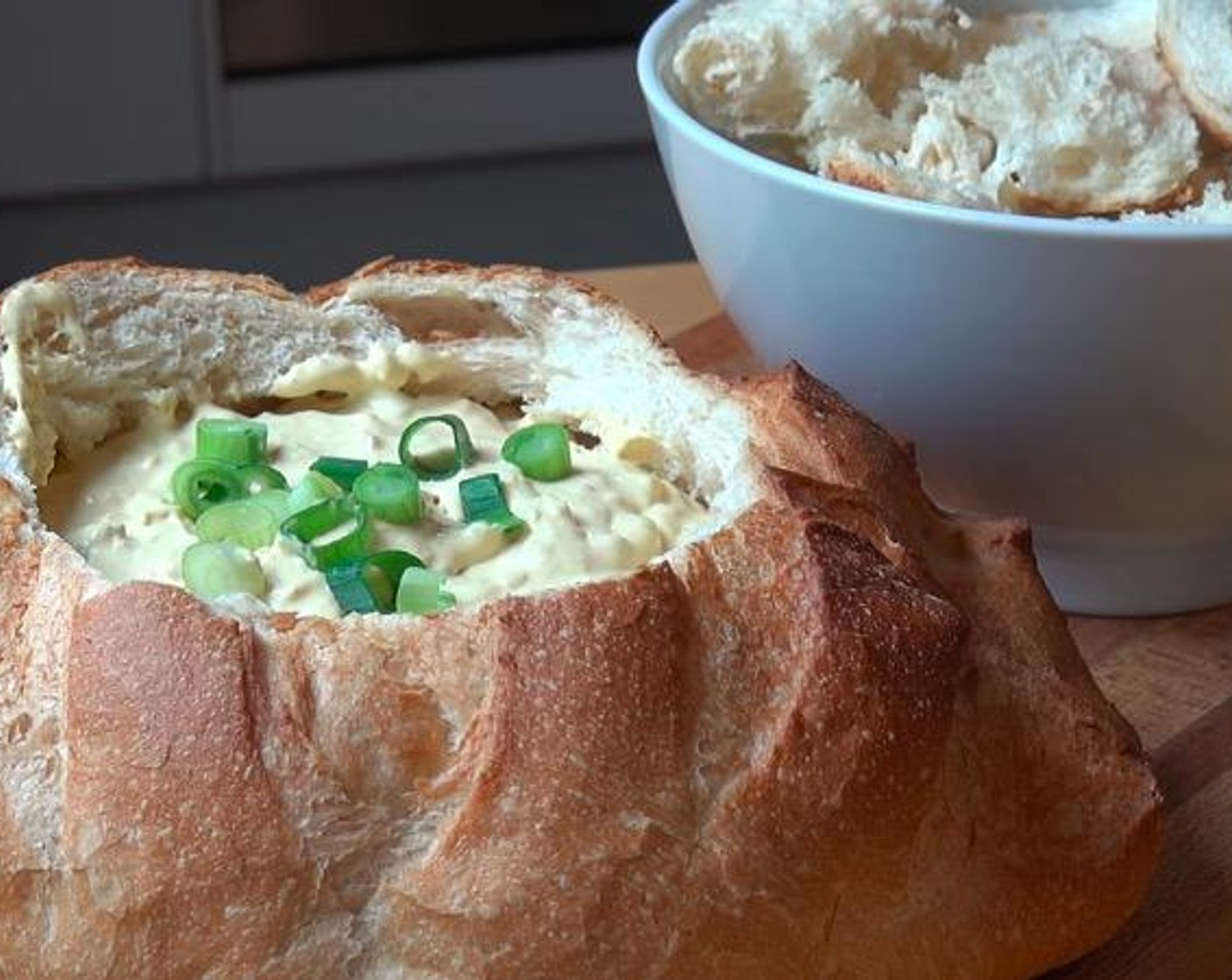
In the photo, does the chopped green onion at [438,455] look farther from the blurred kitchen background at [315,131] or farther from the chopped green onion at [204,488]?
the blurred kitchen background at [315,131]

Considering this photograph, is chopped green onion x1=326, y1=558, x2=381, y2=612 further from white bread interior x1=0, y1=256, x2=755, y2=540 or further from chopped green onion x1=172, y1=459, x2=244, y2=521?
white bread interior x1=0, y1=256, x2=755, y2=540

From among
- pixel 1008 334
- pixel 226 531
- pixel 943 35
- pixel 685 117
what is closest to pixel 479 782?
pixel 226 531

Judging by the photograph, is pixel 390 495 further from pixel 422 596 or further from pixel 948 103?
pixel 948 103

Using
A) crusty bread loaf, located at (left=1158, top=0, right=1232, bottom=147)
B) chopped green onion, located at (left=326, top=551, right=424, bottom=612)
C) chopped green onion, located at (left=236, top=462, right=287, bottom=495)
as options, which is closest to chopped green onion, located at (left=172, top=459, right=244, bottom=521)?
chopped green onion, located at (left=236, top=462, right=287, bottom=495)

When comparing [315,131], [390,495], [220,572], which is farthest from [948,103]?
[315,131]

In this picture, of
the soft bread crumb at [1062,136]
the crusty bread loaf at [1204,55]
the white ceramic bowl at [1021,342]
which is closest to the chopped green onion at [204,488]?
the white ceramic bowl at [1021,342]

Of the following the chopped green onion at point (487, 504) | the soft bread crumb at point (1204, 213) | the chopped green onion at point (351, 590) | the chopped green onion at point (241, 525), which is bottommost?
the chopped green onion at point (241, 525)
